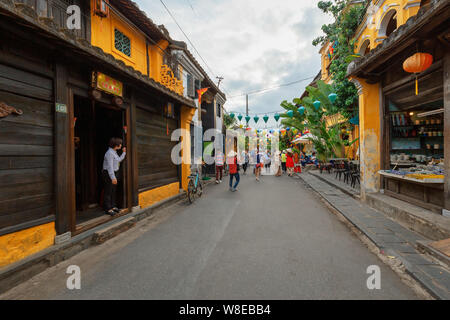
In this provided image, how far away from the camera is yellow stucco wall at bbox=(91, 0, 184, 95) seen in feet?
20.4

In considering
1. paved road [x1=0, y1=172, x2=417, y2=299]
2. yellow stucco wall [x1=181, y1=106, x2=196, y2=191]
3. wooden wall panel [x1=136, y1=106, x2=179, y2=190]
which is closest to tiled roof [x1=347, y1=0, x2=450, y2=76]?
paved road [x1=0, y1=172, x2=417, y2=299]

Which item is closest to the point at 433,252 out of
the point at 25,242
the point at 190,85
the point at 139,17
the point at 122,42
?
the point at 25,242

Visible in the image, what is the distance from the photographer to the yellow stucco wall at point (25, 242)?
9.93 ft

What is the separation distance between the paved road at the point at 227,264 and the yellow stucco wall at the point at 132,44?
545cm

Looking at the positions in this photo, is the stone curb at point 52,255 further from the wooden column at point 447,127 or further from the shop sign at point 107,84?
the wooden column at point 447,127

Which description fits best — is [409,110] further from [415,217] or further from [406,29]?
[415,217]

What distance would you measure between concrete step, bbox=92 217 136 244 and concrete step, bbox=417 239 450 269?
5854mm

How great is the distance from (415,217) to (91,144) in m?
8.69

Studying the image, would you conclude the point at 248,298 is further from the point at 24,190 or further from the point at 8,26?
the point at 8,26

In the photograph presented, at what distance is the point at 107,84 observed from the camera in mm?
4906
